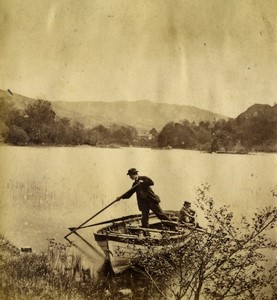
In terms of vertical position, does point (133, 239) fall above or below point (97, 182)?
below

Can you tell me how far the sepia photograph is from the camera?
79.0 inches

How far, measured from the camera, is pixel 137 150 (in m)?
2.04

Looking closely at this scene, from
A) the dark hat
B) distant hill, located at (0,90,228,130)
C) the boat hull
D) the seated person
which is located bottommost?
the boat hull

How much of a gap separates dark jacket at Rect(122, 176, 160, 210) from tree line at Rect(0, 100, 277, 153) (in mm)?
121

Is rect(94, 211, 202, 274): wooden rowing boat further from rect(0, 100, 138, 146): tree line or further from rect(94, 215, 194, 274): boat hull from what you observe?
rect(0, 100, 138, 146): tree line

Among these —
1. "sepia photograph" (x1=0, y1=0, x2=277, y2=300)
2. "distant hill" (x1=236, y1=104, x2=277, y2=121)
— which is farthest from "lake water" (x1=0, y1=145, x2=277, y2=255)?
"distant hill" (x1=236, y1=104, x2=277, y2=121)

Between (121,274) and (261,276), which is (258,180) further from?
(121,274)

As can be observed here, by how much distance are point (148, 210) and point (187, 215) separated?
132mm

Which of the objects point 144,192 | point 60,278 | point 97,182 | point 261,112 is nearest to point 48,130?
point 97,182

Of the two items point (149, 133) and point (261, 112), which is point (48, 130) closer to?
point (149, 133)

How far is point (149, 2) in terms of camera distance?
2.07m

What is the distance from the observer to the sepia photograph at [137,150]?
2.01 m

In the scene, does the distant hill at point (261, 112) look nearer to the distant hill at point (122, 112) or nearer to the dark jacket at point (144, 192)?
the distant hill at point (122, 112)

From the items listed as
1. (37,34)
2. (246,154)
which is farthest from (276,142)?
(37,34)
